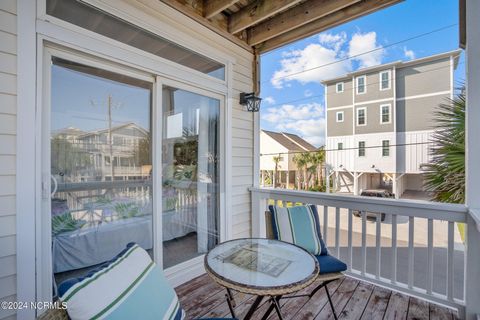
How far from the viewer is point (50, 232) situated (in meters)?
1.68

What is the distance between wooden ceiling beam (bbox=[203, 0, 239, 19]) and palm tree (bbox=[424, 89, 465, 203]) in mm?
2533

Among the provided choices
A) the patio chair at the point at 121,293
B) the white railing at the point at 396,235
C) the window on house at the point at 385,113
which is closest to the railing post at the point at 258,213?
the white railing at the point at 396,235

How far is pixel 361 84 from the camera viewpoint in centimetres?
761

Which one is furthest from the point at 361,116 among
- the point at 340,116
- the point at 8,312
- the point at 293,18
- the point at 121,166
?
the point at 8,312

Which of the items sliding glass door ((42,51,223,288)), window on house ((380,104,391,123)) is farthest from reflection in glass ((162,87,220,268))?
window on house ((380,104,391,123))

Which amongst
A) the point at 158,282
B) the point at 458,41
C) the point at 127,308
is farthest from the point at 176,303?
the point at 458,41

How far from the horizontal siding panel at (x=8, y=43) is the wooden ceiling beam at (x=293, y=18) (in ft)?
8.54

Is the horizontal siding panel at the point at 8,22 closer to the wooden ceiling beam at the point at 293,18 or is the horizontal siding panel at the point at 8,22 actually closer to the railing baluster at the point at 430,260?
the wooden ceiling beam at the point at 293,18

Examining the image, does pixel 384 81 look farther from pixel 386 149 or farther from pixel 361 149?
pixel 386 149

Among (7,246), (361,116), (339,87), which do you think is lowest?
(7,246)

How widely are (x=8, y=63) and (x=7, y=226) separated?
1060mm

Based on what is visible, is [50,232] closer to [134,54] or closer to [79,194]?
[79,194]

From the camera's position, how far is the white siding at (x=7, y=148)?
4.76 feet

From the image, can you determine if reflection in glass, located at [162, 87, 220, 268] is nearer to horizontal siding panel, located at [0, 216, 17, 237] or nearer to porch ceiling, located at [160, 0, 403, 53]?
porch ceiling, located at [160, 0, 403, 53]
